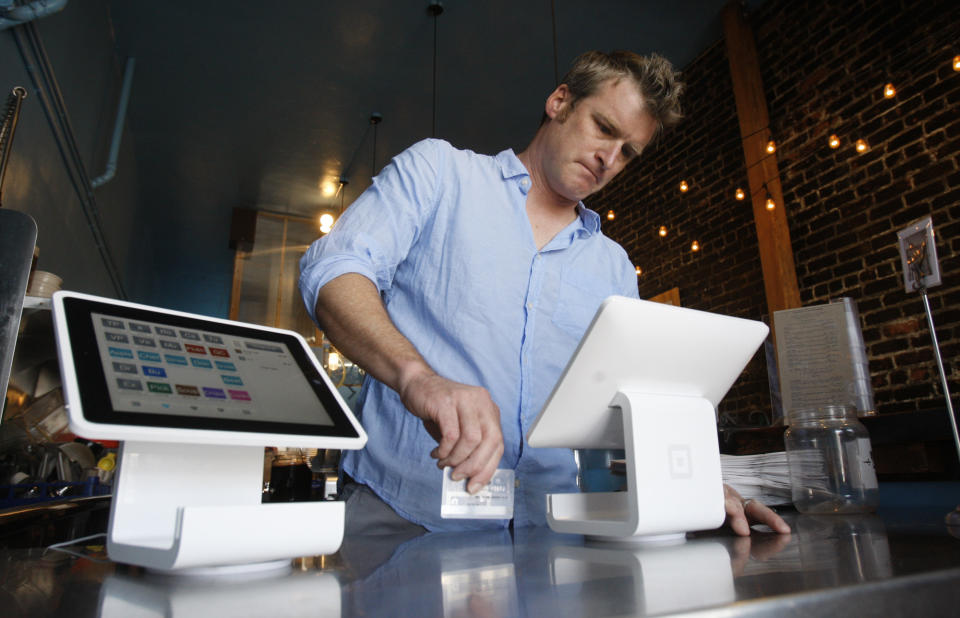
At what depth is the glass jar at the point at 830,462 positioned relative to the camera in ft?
4.04

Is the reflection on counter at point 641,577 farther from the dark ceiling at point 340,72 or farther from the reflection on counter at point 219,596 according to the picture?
the dark ceiling at point 340,72

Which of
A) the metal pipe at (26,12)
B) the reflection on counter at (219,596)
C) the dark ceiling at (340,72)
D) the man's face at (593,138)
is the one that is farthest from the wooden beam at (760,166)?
the metal pipe at (26,12)

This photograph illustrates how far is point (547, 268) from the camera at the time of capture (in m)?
1.37

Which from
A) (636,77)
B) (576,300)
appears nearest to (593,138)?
(636,77)

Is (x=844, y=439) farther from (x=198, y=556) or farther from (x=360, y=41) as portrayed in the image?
(x=360, y=41)

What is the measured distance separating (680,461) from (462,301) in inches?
23.6

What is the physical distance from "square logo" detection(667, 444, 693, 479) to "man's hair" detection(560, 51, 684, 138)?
100 centimetres

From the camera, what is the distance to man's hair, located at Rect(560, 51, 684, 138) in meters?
1.48

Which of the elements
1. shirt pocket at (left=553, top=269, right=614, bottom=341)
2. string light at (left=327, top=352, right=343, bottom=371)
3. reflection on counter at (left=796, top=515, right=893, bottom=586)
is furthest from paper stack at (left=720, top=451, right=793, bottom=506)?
string light at (left=327, top=352, right=343, bottom=371)

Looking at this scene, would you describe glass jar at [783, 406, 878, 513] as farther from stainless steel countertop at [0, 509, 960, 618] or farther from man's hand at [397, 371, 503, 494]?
man's hand at [397, 371, 503, 494]

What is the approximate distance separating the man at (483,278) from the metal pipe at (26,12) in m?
2.17

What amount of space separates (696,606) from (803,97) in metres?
4.13

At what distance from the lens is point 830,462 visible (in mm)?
1283

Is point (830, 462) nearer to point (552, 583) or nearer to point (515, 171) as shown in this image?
point (515, 171)
